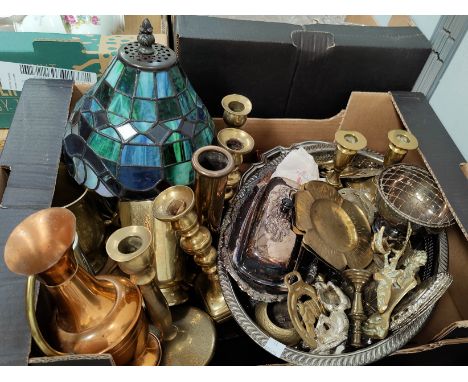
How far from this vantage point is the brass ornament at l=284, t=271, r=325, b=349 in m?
0.64

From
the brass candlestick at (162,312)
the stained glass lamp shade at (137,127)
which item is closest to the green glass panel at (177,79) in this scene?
the stained glass lamp shade at (137,127)

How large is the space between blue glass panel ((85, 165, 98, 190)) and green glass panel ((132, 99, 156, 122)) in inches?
4.4

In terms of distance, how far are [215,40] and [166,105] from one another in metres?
0.29

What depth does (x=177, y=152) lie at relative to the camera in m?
0.63

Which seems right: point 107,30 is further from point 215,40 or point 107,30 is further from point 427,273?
point 427,273

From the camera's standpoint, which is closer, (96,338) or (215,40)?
(96,338)

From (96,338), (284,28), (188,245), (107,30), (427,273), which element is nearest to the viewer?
(96,338)

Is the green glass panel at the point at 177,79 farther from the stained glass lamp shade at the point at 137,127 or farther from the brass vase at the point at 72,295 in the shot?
the brass vase at the point at 72,295

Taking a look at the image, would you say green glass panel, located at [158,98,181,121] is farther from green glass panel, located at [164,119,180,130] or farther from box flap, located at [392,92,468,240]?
box flap, located at [392,92,468,240]

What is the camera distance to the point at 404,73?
95 cm

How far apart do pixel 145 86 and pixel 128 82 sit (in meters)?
0.03

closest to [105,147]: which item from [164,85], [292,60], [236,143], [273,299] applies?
[164,85]

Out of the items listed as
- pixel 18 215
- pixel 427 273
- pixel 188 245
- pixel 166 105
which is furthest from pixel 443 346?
pixel 18 215

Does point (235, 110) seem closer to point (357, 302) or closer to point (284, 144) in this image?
point (284, 144)
